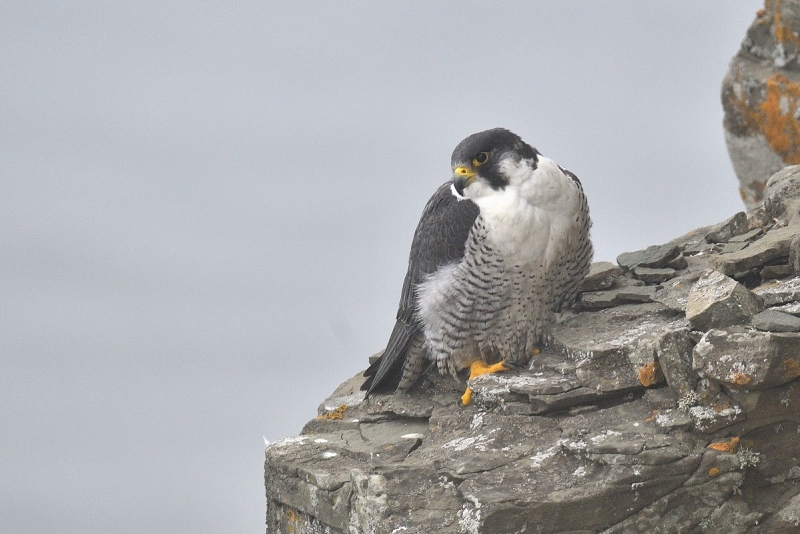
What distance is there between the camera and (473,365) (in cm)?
641

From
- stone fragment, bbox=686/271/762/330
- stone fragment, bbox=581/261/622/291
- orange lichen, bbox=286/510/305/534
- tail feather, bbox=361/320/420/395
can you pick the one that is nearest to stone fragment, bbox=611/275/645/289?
stone fragment, bbox=581/261/622/291

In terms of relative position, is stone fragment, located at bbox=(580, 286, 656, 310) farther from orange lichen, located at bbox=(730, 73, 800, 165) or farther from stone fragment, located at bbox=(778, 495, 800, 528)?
orange lichen, located at bbox=(730, 73, 800, 165)

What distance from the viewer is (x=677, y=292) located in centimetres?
639

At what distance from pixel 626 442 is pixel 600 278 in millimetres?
1817

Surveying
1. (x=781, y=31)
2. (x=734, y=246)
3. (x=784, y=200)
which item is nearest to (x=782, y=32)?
(x=781, y=31)

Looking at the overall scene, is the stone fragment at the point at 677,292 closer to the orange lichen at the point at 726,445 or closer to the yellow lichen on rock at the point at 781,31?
the orange lichen at the point at 726,445

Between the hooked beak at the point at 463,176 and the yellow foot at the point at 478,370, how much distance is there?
1.02m

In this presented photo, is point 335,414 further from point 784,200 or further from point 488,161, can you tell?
point 784,200

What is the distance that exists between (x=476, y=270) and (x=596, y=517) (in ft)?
4.95

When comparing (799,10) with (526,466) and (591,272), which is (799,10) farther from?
(526,466)

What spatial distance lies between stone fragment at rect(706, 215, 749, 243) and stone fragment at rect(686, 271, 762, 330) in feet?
6.11

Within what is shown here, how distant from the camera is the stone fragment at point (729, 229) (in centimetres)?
715

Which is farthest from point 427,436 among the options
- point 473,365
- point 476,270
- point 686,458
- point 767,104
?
point 767,104

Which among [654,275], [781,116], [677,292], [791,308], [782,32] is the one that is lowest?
[791,308]
